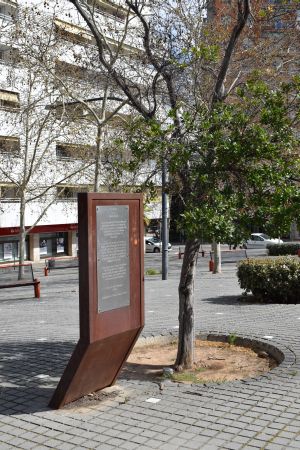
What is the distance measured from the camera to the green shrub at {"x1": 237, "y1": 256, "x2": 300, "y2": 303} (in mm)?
11664

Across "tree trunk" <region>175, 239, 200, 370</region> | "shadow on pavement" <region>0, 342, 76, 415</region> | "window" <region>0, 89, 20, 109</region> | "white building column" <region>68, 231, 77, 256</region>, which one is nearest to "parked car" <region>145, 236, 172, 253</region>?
"white building column" <region>68, 231, 77, 256</region>

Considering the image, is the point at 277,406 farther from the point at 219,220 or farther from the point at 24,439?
the point at 24,439

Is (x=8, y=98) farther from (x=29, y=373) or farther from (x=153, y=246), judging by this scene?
(x=29, y=373)

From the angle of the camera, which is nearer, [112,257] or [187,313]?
[112,257]

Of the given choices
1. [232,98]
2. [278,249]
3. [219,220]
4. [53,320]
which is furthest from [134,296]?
[278,249]

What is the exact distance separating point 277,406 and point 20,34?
15.0 meters

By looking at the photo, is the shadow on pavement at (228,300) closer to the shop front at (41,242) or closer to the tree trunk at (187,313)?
the tree trunk at (187,313)

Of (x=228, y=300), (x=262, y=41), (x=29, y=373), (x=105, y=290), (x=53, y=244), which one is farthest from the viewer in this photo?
(x=53, y=244)

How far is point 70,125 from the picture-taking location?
67.6ft

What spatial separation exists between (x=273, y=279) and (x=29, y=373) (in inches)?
254

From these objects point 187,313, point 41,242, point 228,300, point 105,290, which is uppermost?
point 41,242

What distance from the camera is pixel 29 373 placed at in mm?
7051

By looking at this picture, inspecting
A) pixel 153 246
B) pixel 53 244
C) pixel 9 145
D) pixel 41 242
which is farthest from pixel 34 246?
pixel 9 145

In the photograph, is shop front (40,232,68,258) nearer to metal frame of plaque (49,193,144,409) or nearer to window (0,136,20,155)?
window (0,136,20,155)
